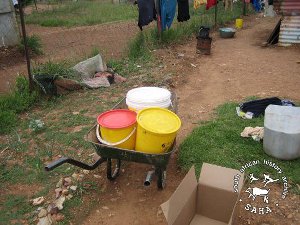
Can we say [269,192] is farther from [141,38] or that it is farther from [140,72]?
[141,38]

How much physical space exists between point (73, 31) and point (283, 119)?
10.6 metres

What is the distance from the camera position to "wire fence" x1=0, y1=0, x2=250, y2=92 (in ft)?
28.6

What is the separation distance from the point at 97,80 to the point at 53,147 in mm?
2295

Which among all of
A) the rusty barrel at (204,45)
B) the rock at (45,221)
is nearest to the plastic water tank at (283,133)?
the rock at (45,221)

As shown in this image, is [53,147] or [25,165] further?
[53,147]

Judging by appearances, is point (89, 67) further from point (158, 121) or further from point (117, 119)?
point (158, 121)

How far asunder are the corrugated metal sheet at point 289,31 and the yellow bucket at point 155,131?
6.83 m

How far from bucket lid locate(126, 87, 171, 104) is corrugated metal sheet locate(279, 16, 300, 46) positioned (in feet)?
21.1

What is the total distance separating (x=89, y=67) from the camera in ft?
20.9

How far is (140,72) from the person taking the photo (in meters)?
6.68

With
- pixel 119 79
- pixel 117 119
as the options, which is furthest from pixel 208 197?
pixel 119 79

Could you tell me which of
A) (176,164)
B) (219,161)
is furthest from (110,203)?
(219,161)

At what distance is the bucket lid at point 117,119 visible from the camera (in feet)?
9.42

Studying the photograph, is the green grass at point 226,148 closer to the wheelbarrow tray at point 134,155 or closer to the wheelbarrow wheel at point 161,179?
the wheelbarrow wheel at point 161,179
